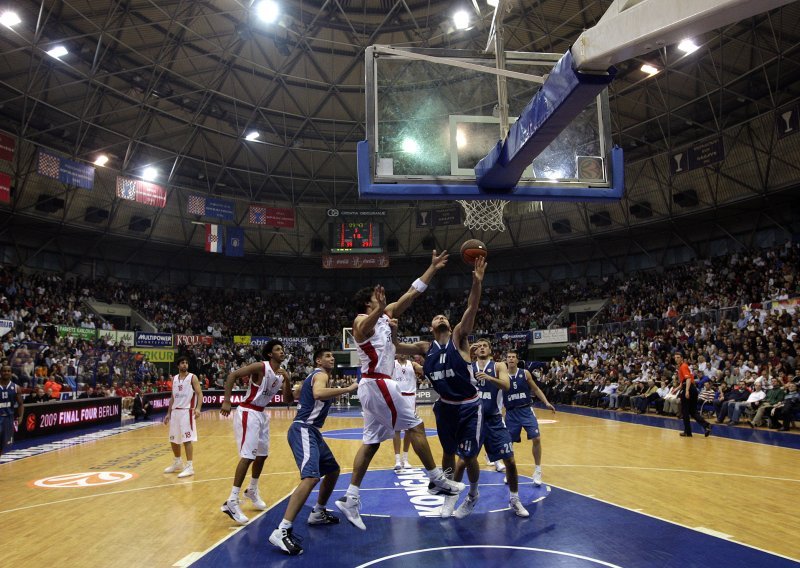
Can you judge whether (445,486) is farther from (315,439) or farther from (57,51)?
(57,51)

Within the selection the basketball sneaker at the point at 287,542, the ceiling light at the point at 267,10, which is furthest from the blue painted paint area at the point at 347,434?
the ceiling light at the point at 267,10

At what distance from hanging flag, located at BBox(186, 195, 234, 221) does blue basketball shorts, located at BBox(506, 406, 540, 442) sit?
987 inches

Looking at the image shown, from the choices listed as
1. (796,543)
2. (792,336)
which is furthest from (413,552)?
(792,336)

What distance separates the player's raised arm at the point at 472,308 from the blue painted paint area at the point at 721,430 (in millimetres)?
8715

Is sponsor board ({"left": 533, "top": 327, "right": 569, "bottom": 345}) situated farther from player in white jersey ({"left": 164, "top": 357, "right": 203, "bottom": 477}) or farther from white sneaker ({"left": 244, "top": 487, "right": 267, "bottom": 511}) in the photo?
white sneaker ({"left": 244, "top": 487, "right": 267, "bottom": 511})

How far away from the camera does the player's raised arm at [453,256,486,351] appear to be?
222 inches

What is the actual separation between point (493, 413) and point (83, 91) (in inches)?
1068

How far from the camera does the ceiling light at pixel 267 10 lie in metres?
20.6

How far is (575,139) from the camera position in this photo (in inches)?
298

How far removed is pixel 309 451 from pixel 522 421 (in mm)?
3489

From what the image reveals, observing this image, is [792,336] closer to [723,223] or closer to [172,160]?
[723,223]

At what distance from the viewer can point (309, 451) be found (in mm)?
5766

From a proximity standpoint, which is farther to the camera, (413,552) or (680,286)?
(680,286)

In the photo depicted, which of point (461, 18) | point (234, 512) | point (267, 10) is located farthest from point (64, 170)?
point (234, 512)
